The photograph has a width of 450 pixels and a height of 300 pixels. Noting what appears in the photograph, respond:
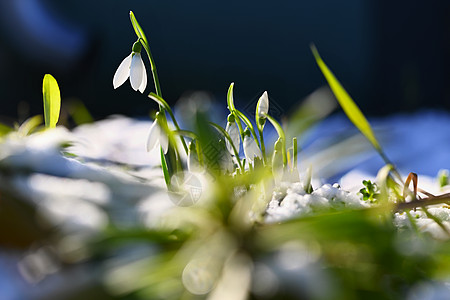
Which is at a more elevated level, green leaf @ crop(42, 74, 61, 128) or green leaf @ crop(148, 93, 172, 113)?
green leaf @ crop(42, 74, 61, 128)

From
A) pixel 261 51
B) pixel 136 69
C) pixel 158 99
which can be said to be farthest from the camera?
pixel 261 51

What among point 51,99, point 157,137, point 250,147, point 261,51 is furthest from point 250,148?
point 261,51

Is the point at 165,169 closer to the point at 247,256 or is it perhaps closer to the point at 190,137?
the point at 190,137

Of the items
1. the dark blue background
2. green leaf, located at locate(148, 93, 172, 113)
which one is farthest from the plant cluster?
the dark blue background

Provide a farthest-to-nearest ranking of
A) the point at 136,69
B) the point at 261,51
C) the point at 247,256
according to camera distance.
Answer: the point at 261,51 < the point at 136,69 < the point at 247,256

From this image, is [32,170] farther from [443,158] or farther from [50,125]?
Answer: [443,158]

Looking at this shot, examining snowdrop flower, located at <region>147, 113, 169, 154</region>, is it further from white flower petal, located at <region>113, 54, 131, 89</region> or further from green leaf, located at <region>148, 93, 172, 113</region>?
white flower petal, located at <region>113, 54, 131, 89</region>

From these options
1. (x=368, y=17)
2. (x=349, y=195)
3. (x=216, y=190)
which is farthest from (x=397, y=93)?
(x=216, y=190)
